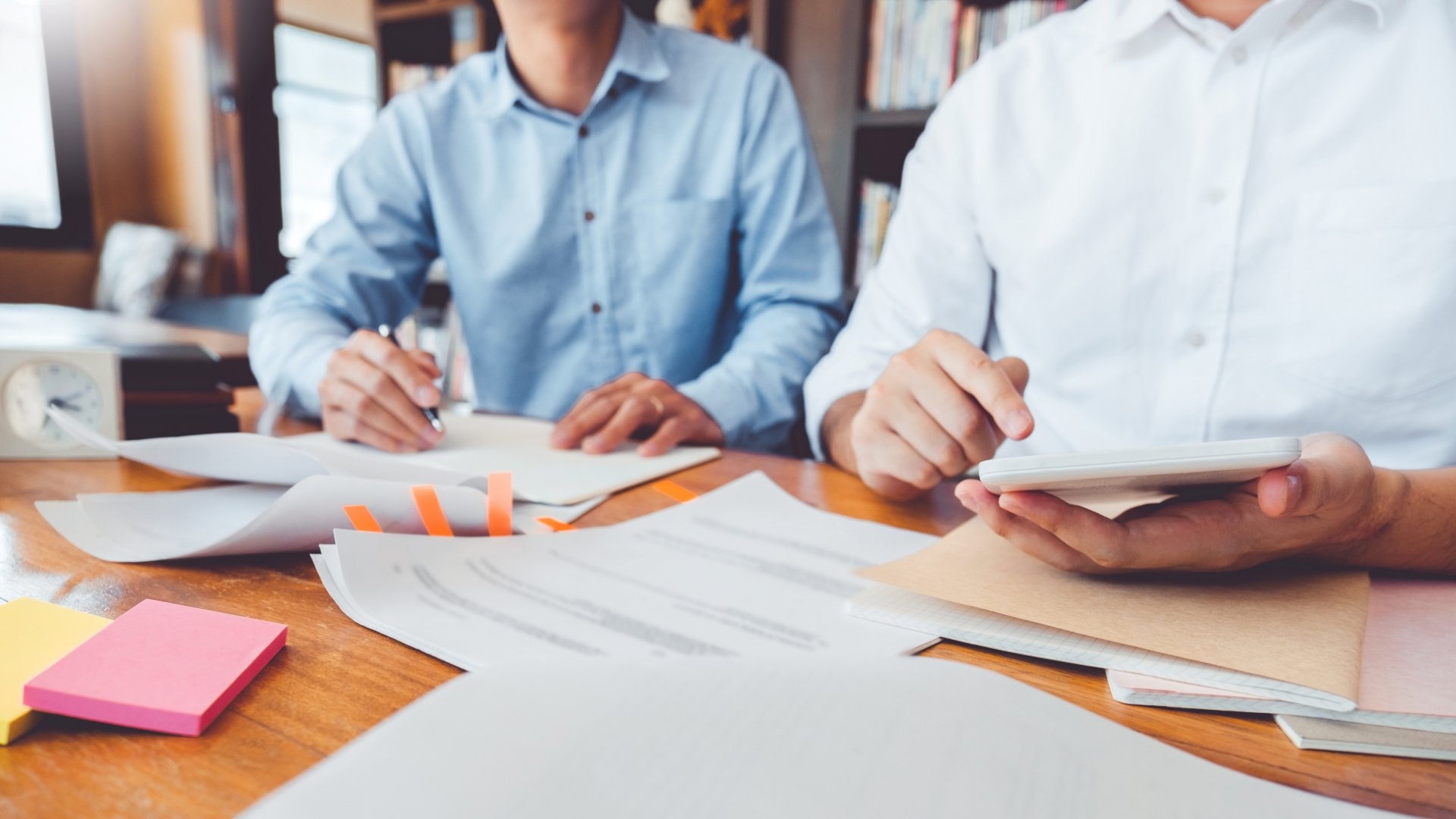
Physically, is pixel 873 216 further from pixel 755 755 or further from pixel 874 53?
pixel 755 755

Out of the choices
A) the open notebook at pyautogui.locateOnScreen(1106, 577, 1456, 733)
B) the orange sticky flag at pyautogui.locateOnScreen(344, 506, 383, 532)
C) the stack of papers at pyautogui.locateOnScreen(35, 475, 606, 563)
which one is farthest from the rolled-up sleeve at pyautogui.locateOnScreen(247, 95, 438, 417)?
the open notebook at pyautogui.locateOnScreen(1106, 577, 1456, 733)

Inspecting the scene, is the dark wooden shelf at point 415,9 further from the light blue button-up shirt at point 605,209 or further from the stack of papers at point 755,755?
the stack of papers at point 755,755

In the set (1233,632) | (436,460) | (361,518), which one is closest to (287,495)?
(361,518)

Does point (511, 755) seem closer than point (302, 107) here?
Yes

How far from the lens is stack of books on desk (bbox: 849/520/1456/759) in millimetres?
300

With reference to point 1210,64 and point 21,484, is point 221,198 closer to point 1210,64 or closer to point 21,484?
point 21,484

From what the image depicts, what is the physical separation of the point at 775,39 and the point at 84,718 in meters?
1.87

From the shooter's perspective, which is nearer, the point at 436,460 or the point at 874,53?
the point at 436,460

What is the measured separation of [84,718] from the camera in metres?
0.28

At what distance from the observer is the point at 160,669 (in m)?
0.31

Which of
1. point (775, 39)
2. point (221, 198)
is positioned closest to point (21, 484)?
point (775, 39)

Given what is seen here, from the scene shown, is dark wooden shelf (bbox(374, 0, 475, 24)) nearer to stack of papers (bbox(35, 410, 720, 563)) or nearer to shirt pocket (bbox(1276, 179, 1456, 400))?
stack of papers (bbox(35, 410, 720, 563))

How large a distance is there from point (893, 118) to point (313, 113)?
3109 mm

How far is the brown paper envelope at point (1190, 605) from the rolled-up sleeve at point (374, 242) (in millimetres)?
932
